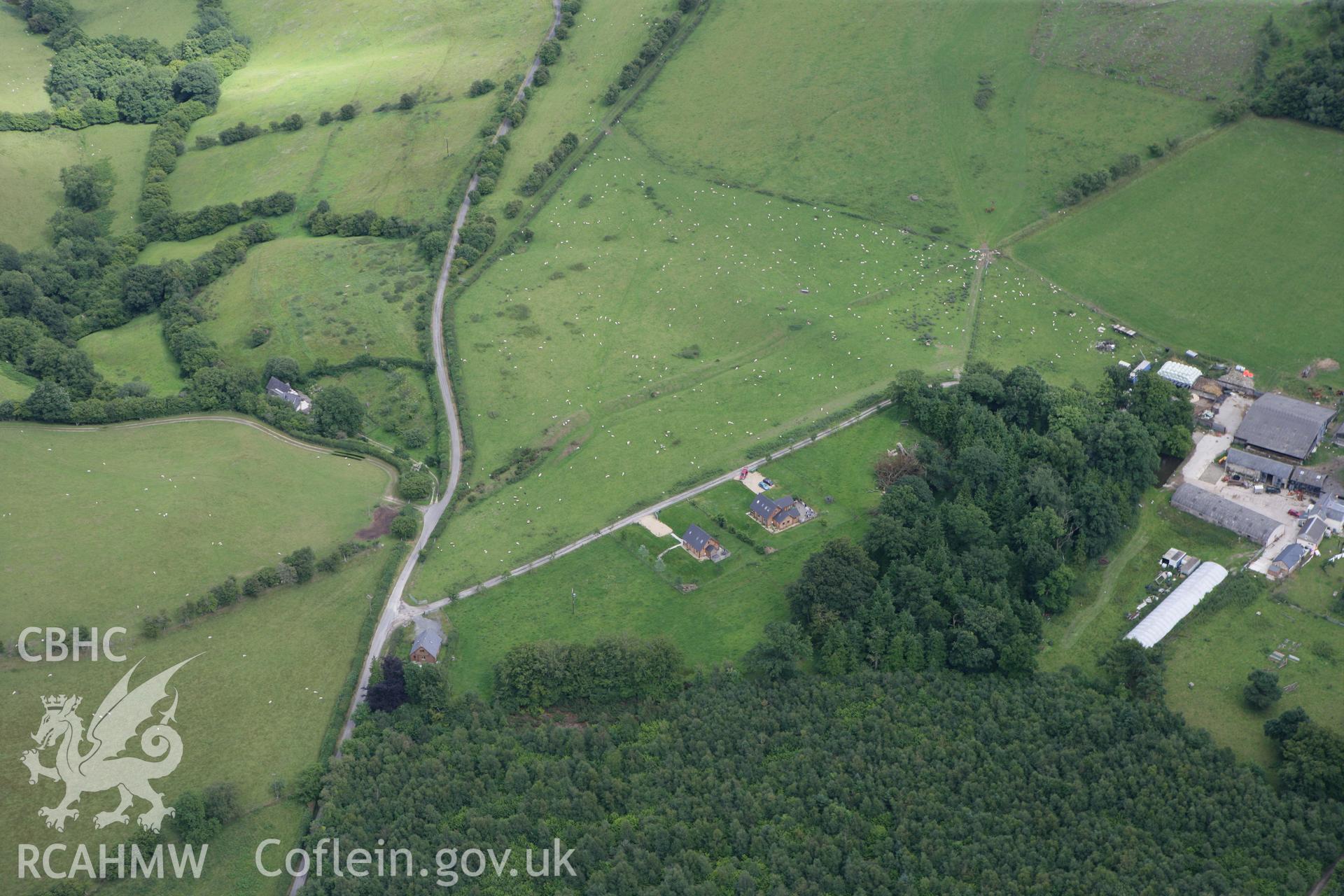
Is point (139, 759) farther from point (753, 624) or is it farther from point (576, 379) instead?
point (576, 379)

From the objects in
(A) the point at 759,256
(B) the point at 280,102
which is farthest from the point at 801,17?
(B) the point at 280,102

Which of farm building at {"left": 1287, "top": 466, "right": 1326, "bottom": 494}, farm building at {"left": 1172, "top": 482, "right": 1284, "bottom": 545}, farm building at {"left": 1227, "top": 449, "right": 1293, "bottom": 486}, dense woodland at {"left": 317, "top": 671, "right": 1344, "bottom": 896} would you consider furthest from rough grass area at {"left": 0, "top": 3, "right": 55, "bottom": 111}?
farm building at {"left": 1287, "top": 466, "right": 1326, "bottom": 494}

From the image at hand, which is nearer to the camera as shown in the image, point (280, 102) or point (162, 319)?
point (162, 319)

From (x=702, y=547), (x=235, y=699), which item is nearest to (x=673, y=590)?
(x=702, y=547)

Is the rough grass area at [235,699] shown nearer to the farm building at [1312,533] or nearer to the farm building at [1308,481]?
the farm building at [1312,533]

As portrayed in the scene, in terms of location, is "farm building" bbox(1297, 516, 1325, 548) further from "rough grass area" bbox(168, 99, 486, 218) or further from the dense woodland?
"rough grass area" bbox(168, 99, 486, 218)

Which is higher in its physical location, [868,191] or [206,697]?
[868,191]
